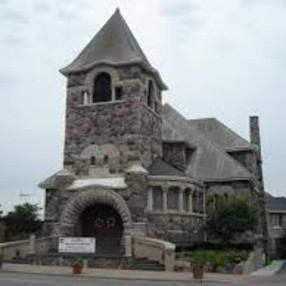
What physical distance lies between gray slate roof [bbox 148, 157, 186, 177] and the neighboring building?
20914mm

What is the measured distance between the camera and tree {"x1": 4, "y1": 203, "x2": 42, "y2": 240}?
48906 millimetres

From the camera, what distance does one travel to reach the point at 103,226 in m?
37.9

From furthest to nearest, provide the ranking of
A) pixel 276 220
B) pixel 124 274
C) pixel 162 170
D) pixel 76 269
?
pixel 276 220, pixel 162 170, pixel 124 274, pixel 76 269

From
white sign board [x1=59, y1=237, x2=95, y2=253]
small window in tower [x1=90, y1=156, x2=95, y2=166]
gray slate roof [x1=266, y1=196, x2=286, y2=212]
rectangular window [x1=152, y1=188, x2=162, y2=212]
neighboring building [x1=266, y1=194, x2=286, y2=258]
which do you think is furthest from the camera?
gray slate roof [x1=266, y1=196, x2=286, y2=212]

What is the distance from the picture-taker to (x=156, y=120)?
136ft

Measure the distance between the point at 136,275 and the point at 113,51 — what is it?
18350mm

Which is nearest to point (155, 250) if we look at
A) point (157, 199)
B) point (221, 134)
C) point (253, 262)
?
point (157, 199)

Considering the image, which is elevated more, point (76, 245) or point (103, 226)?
point (103, 226)

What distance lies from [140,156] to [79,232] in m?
6.36

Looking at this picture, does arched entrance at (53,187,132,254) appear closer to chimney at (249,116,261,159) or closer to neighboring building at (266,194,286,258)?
chimney at (249,116,261,159)

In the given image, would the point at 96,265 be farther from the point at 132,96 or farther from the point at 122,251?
the point at 132,96

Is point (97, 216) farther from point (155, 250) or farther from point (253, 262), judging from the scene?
point (253, 262)

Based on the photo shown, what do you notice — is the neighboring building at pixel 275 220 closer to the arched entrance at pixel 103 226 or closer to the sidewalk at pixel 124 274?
the arched entrance at pixel 103 226

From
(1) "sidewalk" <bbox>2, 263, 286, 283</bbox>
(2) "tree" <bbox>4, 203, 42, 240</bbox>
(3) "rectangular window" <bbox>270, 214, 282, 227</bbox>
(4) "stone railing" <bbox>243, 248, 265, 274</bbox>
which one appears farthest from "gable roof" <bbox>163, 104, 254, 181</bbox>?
(3) "rectangular window" <bbox>270, 214, 282, 227</bbox>
